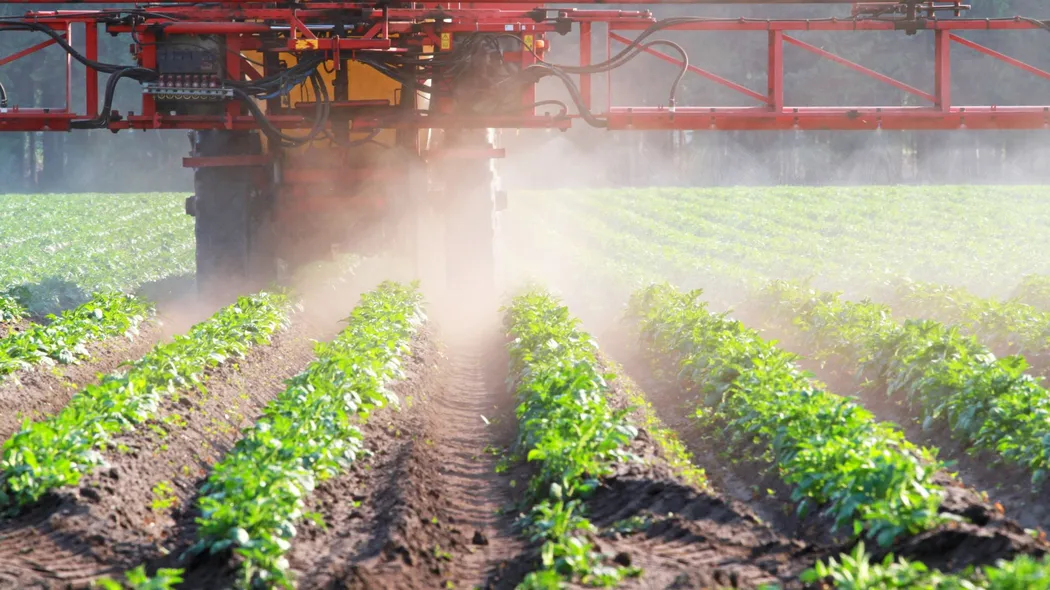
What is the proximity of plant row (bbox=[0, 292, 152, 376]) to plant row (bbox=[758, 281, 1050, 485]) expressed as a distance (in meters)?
6.38

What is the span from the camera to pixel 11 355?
9.95 metres

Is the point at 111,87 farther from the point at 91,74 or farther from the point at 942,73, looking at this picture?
the point at 942,73

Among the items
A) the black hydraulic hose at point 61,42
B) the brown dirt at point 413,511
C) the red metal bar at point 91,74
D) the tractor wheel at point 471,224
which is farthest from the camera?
the tractor wheel at point 471,224

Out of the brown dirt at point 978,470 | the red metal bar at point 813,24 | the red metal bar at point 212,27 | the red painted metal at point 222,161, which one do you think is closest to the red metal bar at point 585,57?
the red metal bar at point 813,24

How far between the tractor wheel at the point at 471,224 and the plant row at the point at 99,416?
3.48 m

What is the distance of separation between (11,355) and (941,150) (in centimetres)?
4528

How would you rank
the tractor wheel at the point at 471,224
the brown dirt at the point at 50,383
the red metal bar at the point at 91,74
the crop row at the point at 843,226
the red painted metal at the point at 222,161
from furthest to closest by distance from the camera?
the crop row at the point at 843,226 → the tractor wheel at the point at 471,224 → the red painted metal at the point at 222,161 → the red metal bar at the point at 91,74 → the brown dirt at the point at 50,383

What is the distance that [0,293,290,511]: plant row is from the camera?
6359 millimetres

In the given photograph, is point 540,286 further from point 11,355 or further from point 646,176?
point 646,176

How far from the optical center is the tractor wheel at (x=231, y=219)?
1284 cm

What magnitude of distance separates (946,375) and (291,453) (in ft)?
14.5

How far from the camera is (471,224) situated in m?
13.7

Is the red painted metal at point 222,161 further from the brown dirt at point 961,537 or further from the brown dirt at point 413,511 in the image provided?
the brown dirt at point 961,537

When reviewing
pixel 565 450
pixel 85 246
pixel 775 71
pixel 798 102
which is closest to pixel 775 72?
pixel 775 71
